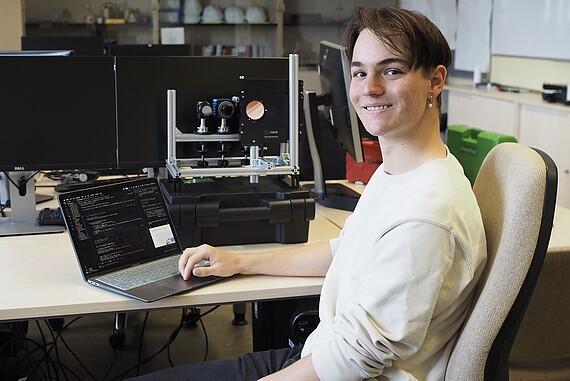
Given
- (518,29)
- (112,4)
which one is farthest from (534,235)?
(112,4)

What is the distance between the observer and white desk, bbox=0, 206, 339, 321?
1.75 m

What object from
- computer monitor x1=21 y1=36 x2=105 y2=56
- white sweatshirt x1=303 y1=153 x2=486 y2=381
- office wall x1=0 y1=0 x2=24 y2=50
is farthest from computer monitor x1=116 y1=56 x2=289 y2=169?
office wall x1=0 y1=0 x2=24 y2=50

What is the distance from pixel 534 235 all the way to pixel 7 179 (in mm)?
1740

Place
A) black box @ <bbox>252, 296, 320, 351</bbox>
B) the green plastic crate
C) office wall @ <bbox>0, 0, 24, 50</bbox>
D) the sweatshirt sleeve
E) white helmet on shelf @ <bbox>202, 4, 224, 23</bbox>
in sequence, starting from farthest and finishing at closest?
white helmet on shelf @ <bbox>202, 4, 224, 23</bbox>, office wall @ <bbox>0, 0, 24, 50</bbox>, the green plastic crate, black box @ <bbox>252, 296, 320, 351</bbox>, the sweatshirt sleeve

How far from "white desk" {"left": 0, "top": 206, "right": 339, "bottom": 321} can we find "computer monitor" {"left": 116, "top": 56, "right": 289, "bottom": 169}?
17.0 inches

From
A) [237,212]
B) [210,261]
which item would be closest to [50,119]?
[237,212]

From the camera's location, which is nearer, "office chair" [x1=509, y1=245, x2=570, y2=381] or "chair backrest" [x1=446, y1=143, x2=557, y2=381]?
"chair backrest" [x1=446, y1=143, x2=557, y2=381]

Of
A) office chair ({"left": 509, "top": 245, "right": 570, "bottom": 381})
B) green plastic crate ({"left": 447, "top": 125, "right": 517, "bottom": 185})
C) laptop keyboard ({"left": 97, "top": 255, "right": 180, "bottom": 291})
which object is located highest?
green plastic crate ({"left": 447, "top": 125, "right": 517, "bottom": 185})

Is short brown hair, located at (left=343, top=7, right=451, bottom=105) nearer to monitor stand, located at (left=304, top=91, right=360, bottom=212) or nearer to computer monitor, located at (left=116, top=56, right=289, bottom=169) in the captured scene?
computer monitor, located at (left=116, top=56, right=289, bottom=169)

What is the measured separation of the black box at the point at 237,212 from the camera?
2.11 metres

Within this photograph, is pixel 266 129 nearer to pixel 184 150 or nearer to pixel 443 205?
pixel 184 150

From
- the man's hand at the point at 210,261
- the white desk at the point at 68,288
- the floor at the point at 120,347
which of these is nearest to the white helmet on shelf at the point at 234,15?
the floor at the point at 120,347

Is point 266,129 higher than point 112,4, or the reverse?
point 112,4

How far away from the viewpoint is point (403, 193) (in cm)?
146
